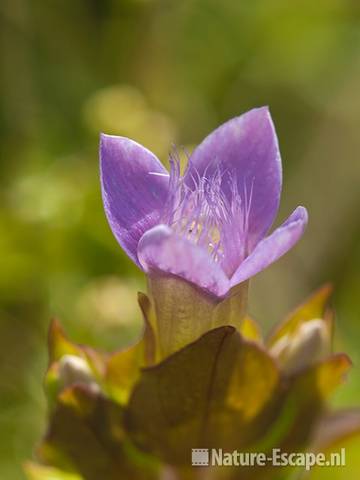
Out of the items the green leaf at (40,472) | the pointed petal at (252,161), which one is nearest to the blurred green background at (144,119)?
the green leaf at (40,472)

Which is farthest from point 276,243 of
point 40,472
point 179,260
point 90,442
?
point 40,472

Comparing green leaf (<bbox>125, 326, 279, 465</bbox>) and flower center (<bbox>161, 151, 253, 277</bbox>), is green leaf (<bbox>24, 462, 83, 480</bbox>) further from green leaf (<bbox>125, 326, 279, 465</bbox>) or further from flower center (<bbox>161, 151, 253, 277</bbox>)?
flower center (<bbox>161, 151, 253, 277</bbox>)

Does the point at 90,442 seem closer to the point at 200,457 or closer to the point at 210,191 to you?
the point at 200,457

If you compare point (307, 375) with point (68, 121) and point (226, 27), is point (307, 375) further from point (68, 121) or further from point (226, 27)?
point (226, 27)

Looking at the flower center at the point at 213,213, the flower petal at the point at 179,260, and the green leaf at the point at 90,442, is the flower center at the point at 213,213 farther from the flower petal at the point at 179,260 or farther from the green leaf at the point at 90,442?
the green leaf at the point at 90,442

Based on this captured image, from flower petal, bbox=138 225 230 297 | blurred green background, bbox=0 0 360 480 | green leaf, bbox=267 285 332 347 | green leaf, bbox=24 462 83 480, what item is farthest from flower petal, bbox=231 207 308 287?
blurred green background, bbox=0 0 360 480
